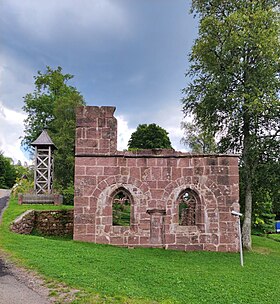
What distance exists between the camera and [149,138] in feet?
130

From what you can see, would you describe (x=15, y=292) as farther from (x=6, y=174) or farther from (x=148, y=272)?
(x=6, y=174)

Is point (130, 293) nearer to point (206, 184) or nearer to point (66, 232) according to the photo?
point (206, 184)

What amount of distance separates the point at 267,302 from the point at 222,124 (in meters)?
10.1

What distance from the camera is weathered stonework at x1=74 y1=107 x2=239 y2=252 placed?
37.8ft

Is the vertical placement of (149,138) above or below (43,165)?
above

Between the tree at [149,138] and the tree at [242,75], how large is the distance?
2359cm

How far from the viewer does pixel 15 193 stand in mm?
20766

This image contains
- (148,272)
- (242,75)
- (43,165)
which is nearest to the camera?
(148,272)

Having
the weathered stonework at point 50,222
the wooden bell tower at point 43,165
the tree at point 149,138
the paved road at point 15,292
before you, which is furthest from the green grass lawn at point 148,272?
the tree at point 149,138

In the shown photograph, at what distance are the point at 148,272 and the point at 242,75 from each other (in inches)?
413

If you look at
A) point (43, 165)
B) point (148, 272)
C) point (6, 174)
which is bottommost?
point (148, 272)

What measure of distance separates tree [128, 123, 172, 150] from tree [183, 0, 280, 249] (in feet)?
77.4

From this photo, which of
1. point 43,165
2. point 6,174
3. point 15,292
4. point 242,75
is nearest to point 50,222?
point 43,165

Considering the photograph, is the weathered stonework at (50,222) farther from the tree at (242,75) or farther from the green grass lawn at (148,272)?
the tree at (242,75)
